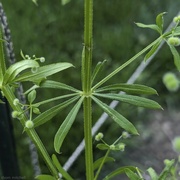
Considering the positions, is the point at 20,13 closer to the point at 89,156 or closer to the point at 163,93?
the point at 163,93

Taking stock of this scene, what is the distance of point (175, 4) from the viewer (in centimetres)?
221

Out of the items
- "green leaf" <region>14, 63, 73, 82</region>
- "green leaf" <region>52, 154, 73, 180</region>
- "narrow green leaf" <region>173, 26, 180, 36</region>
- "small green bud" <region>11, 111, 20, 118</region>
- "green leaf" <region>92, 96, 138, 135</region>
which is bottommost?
"green leaf" <region>52, 154, 73, 180</region>

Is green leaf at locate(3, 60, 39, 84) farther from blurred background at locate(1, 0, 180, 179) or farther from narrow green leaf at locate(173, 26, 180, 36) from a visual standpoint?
blurred background at locate(1, 0, 180, 179)

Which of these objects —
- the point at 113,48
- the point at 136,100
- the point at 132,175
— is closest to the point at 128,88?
the point at 136,100

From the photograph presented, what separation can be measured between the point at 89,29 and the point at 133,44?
5.04 ft

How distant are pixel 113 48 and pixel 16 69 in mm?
1436

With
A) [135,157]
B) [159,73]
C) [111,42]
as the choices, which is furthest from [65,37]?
[135,157]

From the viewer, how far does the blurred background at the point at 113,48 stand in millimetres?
1939

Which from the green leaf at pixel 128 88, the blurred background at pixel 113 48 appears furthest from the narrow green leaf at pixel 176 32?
the blurred background at pixel 113 48

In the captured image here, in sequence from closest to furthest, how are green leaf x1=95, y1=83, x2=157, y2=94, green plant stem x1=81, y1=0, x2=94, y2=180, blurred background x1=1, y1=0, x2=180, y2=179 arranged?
green plant stem x1=81, y1=0, x2=94, y2=180 → green leaf x1=95, y1=83, x2=157, y2=94 → blurred background x1=1, y1=0, x2=180, y2=179

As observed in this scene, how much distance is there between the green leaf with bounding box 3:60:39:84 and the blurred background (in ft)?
3.77

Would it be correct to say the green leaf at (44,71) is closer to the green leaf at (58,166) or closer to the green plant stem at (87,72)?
the green plant stem at (87,72)

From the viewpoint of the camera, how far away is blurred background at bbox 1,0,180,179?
6.36 ft

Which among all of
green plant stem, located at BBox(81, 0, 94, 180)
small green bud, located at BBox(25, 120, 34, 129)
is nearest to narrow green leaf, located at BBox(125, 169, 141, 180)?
green plant stem, located at BBox(81, 0, 94, 180)
